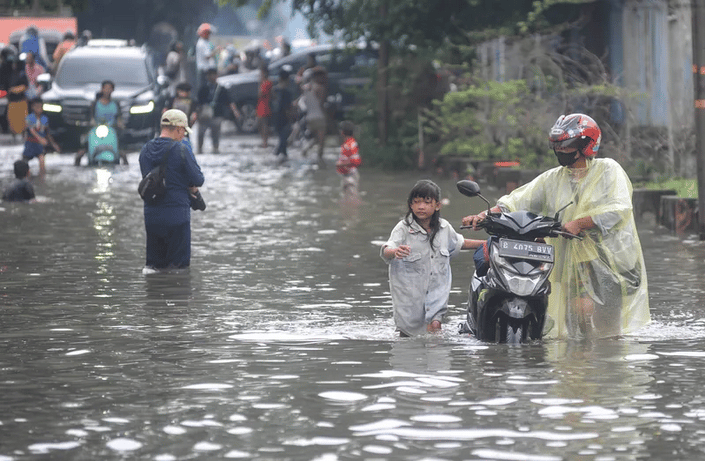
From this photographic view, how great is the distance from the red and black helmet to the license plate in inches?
30.0

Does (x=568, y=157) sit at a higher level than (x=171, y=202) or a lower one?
higher

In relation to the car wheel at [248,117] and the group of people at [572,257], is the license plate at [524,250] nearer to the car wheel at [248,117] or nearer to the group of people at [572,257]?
the group of people at [572,257]

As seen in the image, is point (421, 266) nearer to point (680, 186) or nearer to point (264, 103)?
point (680, 186)

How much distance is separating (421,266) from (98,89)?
2286cm

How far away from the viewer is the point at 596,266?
9.98m

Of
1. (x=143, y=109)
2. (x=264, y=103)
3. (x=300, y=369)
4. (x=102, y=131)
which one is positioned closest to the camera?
(x=300, y=369)

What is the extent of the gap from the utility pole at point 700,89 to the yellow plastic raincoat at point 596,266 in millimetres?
6130

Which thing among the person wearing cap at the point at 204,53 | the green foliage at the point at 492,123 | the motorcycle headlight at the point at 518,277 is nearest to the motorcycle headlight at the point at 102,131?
the green foliage at the point at 492,123

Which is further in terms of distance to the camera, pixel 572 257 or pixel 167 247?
pixel 167 247

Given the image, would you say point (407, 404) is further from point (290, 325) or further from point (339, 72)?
point (339, 72)

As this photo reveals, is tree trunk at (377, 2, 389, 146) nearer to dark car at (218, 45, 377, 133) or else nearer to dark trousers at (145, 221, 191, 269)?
dark car at (218, 45, 377, 133)

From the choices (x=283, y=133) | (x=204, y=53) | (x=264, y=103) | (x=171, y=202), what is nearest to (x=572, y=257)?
(x=171, y=202)

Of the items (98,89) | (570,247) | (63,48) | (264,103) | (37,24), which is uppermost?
(37,24)

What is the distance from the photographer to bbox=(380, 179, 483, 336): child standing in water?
10047 millimetres
